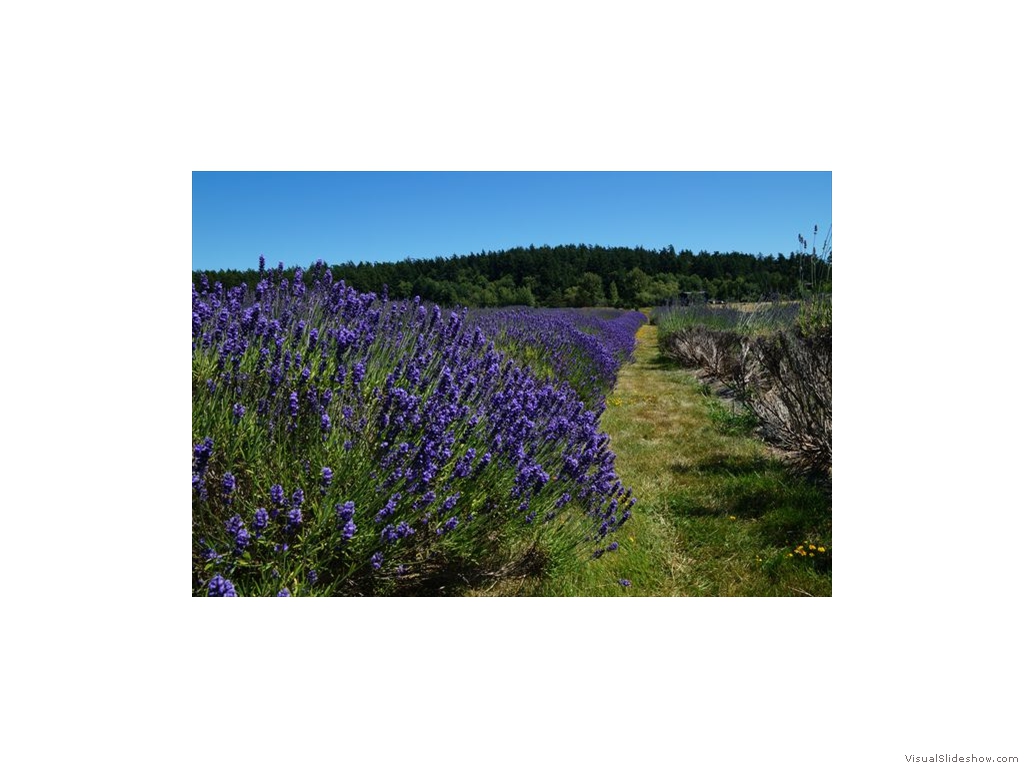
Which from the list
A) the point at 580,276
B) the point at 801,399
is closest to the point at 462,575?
the point at 801,399

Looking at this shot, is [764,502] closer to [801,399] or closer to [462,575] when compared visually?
[801,399]

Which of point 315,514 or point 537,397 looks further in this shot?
point 537,397

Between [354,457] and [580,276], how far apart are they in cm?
1315

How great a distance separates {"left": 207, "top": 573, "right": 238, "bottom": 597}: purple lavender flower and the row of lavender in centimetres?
1

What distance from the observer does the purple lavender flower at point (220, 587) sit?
158 cm

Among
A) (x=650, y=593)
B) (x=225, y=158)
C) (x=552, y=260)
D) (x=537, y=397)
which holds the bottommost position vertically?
(x=650, y=593)

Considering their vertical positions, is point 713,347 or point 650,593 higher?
point 713,347

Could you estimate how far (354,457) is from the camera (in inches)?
78.8

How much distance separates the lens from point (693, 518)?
Answer: 321 centimetres

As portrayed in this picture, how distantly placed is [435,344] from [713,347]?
22.3 ft

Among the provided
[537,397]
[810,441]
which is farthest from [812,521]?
[537,397]

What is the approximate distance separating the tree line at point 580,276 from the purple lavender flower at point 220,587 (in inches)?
55.1
